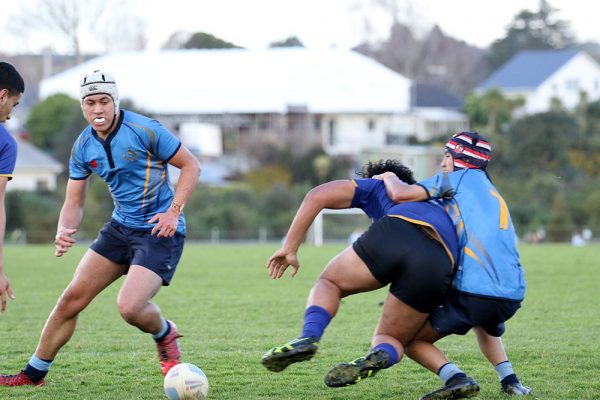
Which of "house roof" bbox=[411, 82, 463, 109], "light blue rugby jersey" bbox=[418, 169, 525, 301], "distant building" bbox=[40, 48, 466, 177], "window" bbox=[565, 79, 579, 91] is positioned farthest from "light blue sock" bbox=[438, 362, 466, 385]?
"window" bbox=[565, 79, 579, 91]

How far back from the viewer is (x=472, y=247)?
6.66 meters

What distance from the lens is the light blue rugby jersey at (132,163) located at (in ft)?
25.3

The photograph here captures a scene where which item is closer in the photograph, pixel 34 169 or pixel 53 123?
pixel 34 169

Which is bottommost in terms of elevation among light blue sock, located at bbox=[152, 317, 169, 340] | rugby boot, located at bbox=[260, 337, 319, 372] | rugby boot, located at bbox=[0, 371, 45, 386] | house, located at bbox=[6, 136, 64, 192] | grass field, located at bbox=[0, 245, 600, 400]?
house, located at bbox=[6, 136, 64, 192]

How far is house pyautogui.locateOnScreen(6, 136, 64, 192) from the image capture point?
170 feet

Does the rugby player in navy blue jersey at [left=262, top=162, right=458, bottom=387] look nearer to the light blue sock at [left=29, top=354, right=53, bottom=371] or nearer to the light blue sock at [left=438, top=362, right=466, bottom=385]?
the light blue sock at [left=438, top=362, right=466, bottom=385]

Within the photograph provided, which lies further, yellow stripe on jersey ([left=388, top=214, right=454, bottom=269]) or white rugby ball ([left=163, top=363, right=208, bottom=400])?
white rugby ball ([left=163, top=363, right=208, bottom=400])

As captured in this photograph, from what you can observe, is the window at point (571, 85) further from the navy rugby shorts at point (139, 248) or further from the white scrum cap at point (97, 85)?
the white scrum cap at point (97, 85)

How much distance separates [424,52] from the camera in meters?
88.4

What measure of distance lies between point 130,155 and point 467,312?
273 centimetres

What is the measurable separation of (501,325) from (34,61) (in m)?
65.4

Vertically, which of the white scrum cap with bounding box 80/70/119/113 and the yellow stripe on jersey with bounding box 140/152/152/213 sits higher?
the white scrum cap with bounding box 80/70/119/113

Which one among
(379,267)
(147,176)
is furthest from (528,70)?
(379,267)

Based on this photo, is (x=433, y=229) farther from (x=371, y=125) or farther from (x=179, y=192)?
(x=371, y=125)
